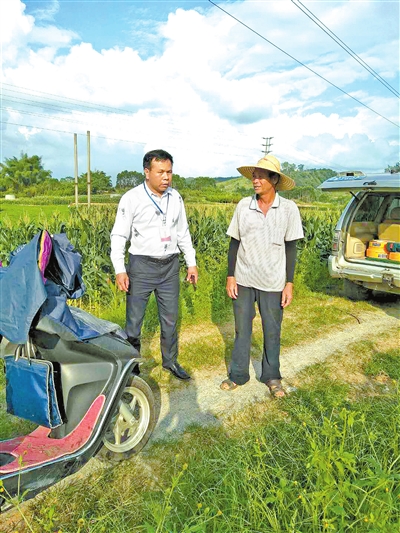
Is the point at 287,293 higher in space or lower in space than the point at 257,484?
higher

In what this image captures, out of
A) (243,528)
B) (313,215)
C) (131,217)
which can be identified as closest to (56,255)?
(131,217)

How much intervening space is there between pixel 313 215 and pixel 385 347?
18.0 feet

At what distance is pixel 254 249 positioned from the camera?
3.61 meters

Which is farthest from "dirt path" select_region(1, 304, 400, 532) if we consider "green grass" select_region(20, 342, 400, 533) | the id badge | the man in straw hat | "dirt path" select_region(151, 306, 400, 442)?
the id badge

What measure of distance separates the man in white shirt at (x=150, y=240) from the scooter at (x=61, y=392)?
3.13ft

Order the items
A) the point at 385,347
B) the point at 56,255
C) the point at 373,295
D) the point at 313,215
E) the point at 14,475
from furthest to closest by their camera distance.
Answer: the point at 313,215
the point at 373,295
the point at 385,347
the point at 56,255
the point at 14,475

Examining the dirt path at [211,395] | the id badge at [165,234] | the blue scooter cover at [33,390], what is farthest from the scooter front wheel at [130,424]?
the id badge at [165,234]

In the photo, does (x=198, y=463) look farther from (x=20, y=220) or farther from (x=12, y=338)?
(x=20, y=220)

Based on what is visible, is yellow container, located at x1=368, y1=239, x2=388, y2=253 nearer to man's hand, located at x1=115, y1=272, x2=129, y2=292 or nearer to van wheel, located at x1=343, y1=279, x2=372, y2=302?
van wheel, located at x1=343, y1=279, x2=372, y2=302

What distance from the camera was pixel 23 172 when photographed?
83.8 m

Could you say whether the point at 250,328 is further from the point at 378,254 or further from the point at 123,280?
the point at 378,254

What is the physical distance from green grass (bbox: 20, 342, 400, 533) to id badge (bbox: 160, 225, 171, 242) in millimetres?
1587

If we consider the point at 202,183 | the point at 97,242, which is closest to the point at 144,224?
the point at 97,242

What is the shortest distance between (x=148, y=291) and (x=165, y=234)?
531 mm
